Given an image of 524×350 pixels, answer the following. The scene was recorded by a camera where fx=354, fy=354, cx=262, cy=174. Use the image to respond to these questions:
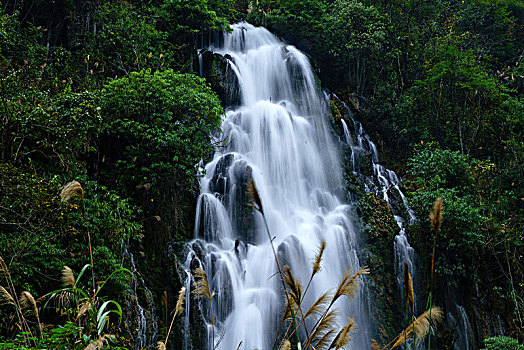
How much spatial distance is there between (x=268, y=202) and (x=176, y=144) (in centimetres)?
402

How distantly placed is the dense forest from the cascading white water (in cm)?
76

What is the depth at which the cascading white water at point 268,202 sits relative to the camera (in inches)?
324

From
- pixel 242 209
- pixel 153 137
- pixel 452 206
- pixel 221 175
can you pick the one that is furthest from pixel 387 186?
pixel 153 137

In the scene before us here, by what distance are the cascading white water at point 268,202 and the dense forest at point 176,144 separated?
2.49 ft

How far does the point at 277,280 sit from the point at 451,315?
647cm

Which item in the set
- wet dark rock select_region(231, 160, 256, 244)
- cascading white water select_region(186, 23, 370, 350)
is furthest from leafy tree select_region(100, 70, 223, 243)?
wet dark rock select_region(231, 160, 256, 244)

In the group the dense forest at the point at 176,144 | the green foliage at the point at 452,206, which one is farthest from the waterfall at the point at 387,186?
the green foliage at the point at 452,206

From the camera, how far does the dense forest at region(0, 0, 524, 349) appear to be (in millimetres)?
5031

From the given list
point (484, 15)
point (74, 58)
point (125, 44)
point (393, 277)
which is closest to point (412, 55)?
point (484, 15)

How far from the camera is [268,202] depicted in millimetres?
11062

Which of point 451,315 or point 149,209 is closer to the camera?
point 149,209

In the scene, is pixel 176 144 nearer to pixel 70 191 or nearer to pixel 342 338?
pixel 70 191

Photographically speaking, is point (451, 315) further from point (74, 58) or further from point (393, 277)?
point (74, 58)

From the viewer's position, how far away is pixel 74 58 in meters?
11.2
